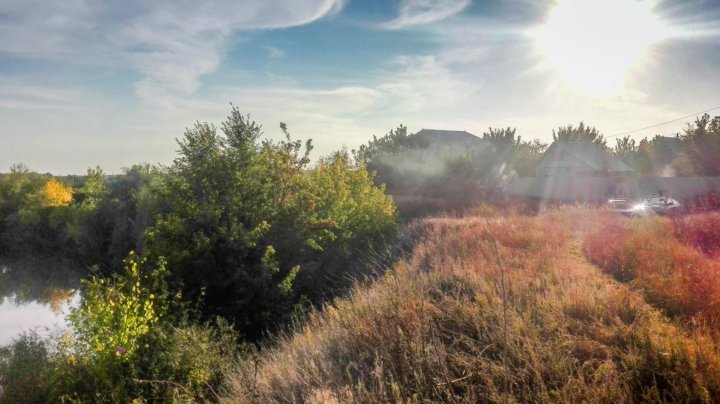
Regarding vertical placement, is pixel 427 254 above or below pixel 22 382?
above

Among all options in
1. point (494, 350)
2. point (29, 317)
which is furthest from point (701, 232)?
point (29, 317)

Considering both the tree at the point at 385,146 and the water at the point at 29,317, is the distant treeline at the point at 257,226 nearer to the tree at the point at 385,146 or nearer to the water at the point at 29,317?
the water at the point at 29,317

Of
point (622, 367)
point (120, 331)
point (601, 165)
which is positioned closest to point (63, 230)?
point (120, 331)

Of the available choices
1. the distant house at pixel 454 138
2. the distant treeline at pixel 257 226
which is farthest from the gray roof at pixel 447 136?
the distant treeline at pixel 257 226

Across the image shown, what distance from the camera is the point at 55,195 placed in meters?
33.1

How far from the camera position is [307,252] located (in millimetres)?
14617

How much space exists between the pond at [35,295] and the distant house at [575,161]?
40919mm

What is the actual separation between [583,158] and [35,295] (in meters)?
46.7

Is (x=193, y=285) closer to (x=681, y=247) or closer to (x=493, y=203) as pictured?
(x=681, y=247)

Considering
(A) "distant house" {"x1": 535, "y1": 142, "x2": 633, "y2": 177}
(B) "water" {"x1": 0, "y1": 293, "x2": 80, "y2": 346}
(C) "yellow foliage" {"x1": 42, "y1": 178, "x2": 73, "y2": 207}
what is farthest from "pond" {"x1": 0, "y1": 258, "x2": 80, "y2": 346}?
(A) "distant house" {"x1": 535, "y1": 142, "x2": 633, "y2": 177}

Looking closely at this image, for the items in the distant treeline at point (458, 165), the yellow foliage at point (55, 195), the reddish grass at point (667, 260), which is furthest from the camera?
the yellow foliage at point (55, 195)

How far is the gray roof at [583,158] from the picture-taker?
141 ft

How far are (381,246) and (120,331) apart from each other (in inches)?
427

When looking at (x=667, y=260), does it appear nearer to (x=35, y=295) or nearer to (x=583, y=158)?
(x=35, y=295)
